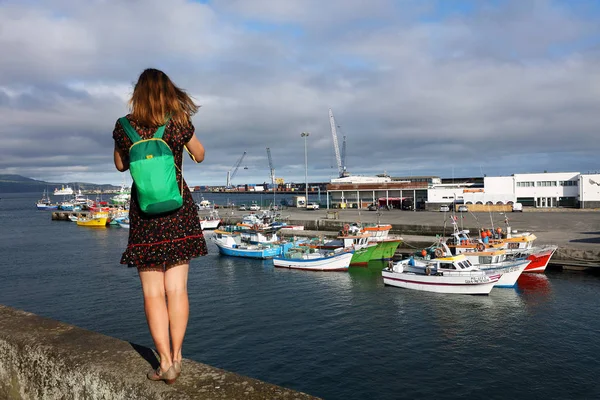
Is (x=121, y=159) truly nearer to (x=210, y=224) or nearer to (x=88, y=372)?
(x=88, y=372)

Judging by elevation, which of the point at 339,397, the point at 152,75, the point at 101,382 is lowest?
the point at 339,397

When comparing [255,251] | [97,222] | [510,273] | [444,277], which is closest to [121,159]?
[444,277]

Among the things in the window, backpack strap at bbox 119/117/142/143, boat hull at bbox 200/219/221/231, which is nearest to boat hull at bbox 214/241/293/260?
boat hull at bbox 200/219/221/231

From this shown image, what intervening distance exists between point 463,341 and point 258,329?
34.4 ft

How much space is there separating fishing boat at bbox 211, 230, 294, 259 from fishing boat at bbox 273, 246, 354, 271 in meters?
5.02

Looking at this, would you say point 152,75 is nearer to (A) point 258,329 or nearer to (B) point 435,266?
(A) point 258,329

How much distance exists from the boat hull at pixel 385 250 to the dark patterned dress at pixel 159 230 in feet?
139

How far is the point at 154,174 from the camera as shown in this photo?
351 cm

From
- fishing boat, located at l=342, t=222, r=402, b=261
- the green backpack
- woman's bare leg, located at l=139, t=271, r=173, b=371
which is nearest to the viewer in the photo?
the green backpack

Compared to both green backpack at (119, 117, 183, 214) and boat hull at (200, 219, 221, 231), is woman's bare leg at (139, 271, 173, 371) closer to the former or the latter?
green backpack at (119, 117, 183, 214)

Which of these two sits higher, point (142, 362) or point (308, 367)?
point (142, 362)

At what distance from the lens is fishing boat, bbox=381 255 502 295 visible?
103 feet

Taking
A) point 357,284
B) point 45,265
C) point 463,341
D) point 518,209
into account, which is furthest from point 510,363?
point 518,209

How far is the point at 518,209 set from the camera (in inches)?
2943
